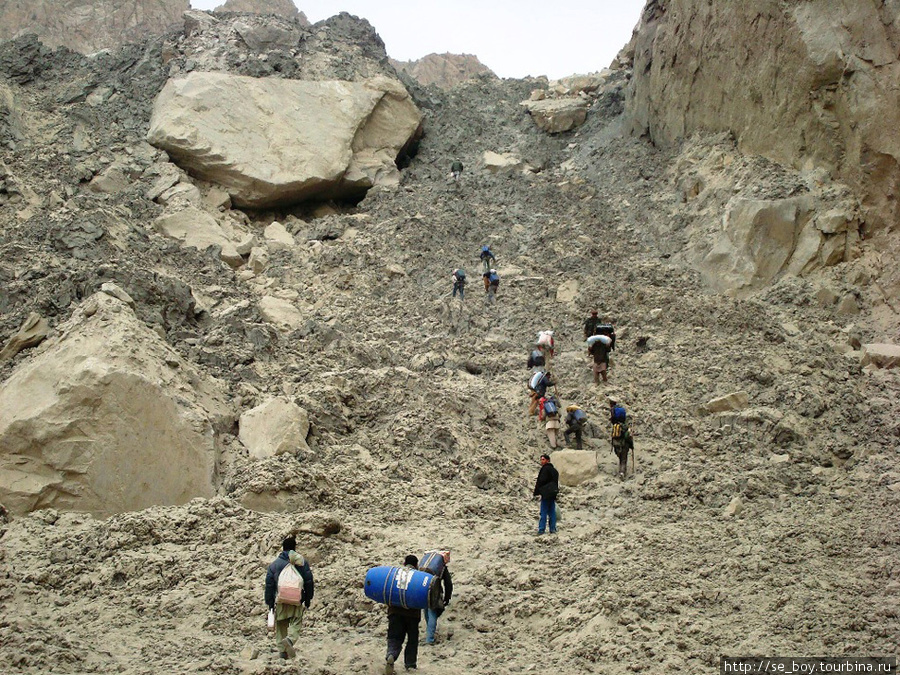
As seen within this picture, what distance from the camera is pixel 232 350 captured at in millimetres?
11992

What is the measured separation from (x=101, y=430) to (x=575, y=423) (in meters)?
5.56

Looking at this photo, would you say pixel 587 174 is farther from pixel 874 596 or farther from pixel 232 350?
pixel 874 596

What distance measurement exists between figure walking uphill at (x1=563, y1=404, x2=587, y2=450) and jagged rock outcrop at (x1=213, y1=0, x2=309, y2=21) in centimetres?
3742

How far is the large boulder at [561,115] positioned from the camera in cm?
2411

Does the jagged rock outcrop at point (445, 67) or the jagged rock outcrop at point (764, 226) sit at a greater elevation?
the jagged rock outcrop at point (445, 67)

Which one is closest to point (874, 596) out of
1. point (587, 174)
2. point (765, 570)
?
point (765, 570)

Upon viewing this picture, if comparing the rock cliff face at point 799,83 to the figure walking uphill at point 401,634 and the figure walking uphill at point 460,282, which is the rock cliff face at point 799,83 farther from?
the figure walking uphill at point 401,634

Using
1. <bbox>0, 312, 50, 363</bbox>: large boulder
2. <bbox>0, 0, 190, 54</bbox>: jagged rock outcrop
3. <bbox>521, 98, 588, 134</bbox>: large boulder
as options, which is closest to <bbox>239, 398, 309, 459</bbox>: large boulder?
<bbox>0, 312, 50, 363</bbox>: large boulder

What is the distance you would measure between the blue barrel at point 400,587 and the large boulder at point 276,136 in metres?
14.0

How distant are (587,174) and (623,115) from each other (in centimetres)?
277

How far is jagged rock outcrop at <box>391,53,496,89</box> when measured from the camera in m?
46.3

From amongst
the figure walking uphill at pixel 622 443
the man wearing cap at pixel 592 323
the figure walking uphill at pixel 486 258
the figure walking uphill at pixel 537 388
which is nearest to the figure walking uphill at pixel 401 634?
the figure walking uphill at pixel 622 443

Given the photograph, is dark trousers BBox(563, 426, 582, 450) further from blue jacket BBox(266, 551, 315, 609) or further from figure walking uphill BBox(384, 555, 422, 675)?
blue jacket BBox(266, 551, 315, 609)

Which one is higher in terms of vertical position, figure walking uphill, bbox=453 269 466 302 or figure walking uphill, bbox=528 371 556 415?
figure walking uphill, bbox=453 269 466 302
